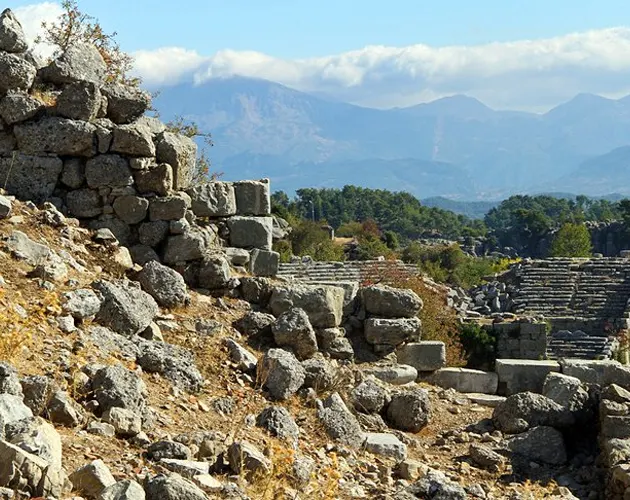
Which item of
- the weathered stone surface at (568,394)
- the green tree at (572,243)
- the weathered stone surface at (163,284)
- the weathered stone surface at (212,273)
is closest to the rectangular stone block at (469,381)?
the weathered stone surface at (568,394)

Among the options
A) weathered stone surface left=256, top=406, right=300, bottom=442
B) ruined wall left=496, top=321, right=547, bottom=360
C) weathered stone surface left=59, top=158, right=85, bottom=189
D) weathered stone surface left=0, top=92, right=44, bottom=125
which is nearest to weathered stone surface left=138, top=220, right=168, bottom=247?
weathered stone surface left=59, top=158, right=85, bottom=189

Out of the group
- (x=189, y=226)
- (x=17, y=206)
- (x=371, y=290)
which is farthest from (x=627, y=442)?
A: (x=17, y=206)

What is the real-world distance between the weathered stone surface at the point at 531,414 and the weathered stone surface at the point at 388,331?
182cm

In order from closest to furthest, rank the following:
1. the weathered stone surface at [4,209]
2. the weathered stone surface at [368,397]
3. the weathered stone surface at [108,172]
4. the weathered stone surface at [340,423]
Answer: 1. the weathered stone surface at [340,423]
2. the weathered stone surface at [368,397]
3. the weathered stone surface at [4,209]
4. the weathered stone surface at [108,172]

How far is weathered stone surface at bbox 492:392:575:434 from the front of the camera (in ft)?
29.6

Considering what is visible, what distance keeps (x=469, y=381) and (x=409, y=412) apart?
2279mm

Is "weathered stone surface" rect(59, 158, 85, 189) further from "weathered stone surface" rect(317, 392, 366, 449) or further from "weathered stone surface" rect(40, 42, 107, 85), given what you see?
"weathered stone surface" rect(317, 392, 366, 449)

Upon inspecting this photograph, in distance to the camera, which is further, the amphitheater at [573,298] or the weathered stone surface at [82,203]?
the amphitheater at [573,298]

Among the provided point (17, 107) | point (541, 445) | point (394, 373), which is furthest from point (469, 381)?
point (17, 107)

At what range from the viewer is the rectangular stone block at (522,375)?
11094 millimetres

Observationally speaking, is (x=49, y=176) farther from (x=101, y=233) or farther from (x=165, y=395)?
(x=165, y=395)

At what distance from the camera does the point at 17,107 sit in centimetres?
1010

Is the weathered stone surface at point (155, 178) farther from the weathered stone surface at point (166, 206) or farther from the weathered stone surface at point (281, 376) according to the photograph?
the weathered stone surface at point (281, 376)

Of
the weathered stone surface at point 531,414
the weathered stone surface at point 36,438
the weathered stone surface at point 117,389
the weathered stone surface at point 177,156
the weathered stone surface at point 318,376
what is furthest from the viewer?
the weathered stone surface at point 177,156
